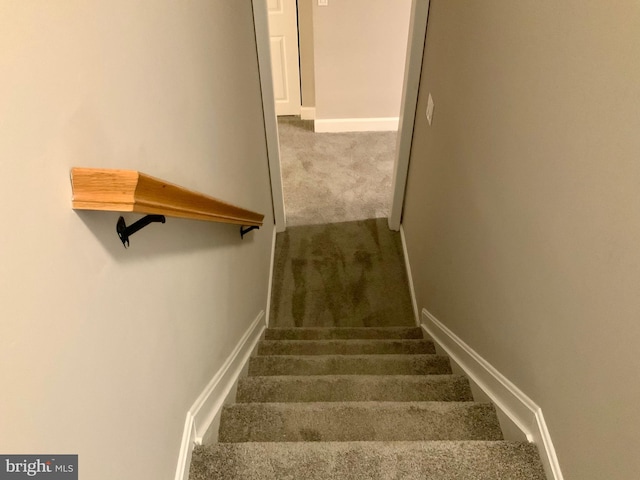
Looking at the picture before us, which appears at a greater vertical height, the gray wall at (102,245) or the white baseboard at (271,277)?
the gray wall at (102,245)

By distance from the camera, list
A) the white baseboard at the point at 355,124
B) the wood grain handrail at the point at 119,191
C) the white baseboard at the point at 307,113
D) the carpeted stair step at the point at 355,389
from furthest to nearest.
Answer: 1. the white baseboard at the point at 307,113
2. the white baseboard at the point at 355,124
3. the carpeted stair step at the point at 355,389
4. the wood grain handrail at the point at 119,191

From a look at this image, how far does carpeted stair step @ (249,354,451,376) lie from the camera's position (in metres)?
2.01

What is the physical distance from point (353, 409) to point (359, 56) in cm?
387

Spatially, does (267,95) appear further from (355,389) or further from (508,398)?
(508,398)

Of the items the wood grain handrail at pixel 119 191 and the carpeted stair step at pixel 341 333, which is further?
the carpeted stair step at pixel 341 333

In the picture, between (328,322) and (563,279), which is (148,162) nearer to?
(563,279)

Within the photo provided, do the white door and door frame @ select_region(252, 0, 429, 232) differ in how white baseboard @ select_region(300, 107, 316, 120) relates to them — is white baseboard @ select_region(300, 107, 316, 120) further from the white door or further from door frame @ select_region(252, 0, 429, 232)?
door frame @ select_region(252, 0, 429, 232)

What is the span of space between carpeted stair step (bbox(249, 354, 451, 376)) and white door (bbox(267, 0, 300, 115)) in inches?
125

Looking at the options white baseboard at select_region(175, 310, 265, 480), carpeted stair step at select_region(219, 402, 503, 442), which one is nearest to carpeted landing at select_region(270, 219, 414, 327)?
white baseboard at select_region(175, 310, 265, 480)

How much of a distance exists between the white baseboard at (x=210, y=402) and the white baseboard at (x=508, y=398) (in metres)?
0.93

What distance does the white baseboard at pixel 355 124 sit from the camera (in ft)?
16.2

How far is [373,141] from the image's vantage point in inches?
190

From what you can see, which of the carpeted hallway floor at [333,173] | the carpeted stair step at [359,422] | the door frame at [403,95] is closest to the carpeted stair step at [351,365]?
the carpeted stair step at [359,422]

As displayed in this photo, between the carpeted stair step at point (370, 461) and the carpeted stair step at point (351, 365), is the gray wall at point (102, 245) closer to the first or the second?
the carpeted stair step at point (370, 461)
